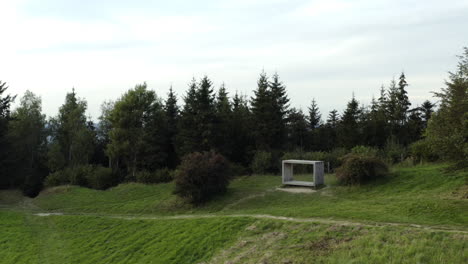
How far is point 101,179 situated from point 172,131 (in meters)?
10.5

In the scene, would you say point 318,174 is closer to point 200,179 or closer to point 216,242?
point 200,179

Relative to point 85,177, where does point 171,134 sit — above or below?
above

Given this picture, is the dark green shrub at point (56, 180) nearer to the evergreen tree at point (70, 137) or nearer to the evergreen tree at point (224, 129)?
the evergreen tree at point (70, 137)

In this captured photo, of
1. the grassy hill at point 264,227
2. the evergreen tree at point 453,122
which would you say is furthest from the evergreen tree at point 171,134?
the evergreen tree at point 453,122

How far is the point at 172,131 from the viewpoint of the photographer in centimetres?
4297

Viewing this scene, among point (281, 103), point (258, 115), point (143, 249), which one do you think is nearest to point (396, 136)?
point (281, 103)

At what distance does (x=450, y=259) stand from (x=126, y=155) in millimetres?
36527

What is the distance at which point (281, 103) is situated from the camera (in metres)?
42.0

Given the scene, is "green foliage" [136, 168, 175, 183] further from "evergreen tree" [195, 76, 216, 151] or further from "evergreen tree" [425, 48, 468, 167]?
"evergreen tree" [425, 48, 468, 167]

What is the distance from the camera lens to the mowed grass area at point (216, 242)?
10.9 m

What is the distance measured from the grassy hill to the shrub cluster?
5742mm

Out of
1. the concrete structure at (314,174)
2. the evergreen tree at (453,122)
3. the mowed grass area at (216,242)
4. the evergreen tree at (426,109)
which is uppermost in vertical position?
the evergreen tree at (426,109)

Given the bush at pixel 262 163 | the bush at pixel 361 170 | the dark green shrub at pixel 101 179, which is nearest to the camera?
the bush at pixel 361 170

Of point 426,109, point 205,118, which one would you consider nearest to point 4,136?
point 205,118
